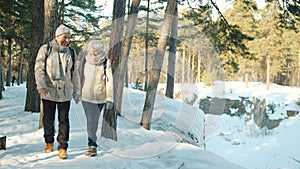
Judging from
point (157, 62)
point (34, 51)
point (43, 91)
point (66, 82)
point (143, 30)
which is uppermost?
point (143, 30)

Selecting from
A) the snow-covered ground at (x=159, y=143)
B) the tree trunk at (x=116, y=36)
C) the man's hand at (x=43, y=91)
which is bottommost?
the snow-covered ground at (x=159, y=143)

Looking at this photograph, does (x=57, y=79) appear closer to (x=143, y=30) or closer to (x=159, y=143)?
(x=159, y=143)

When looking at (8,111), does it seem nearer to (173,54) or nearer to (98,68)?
(98,68)

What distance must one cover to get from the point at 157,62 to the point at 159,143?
3.79 meters

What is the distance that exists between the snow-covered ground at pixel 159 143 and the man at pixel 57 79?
0.37 metres

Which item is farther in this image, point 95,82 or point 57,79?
point 95,82

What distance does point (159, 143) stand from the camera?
22.6 feet

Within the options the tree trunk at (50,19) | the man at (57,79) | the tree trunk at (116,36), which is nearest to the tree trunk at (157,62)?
the tree trunk at (116,36)

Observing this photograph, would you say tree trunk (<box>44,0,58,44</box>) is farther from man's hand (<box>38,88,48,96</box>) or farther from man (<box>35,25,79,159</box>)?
man's hand (<box>38,88,48,96</box>)

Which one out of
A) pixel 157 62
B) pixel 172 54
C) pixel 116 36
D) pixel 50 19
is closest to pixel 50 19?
pixel 50 19

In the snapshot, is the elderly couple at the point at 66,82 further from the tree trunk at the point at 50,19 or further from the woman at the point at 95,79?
the tree trunk at the point at 50,19

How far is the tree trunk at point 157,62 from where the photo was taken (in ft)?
31.5

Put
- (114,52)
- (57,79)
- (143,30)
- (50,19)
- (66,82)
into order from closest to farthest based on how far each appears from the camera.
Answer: (57,79)
(66,82)
(50,19)
(114,52)
(143,30)

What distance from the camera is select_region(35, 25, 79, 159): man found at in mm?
4624
